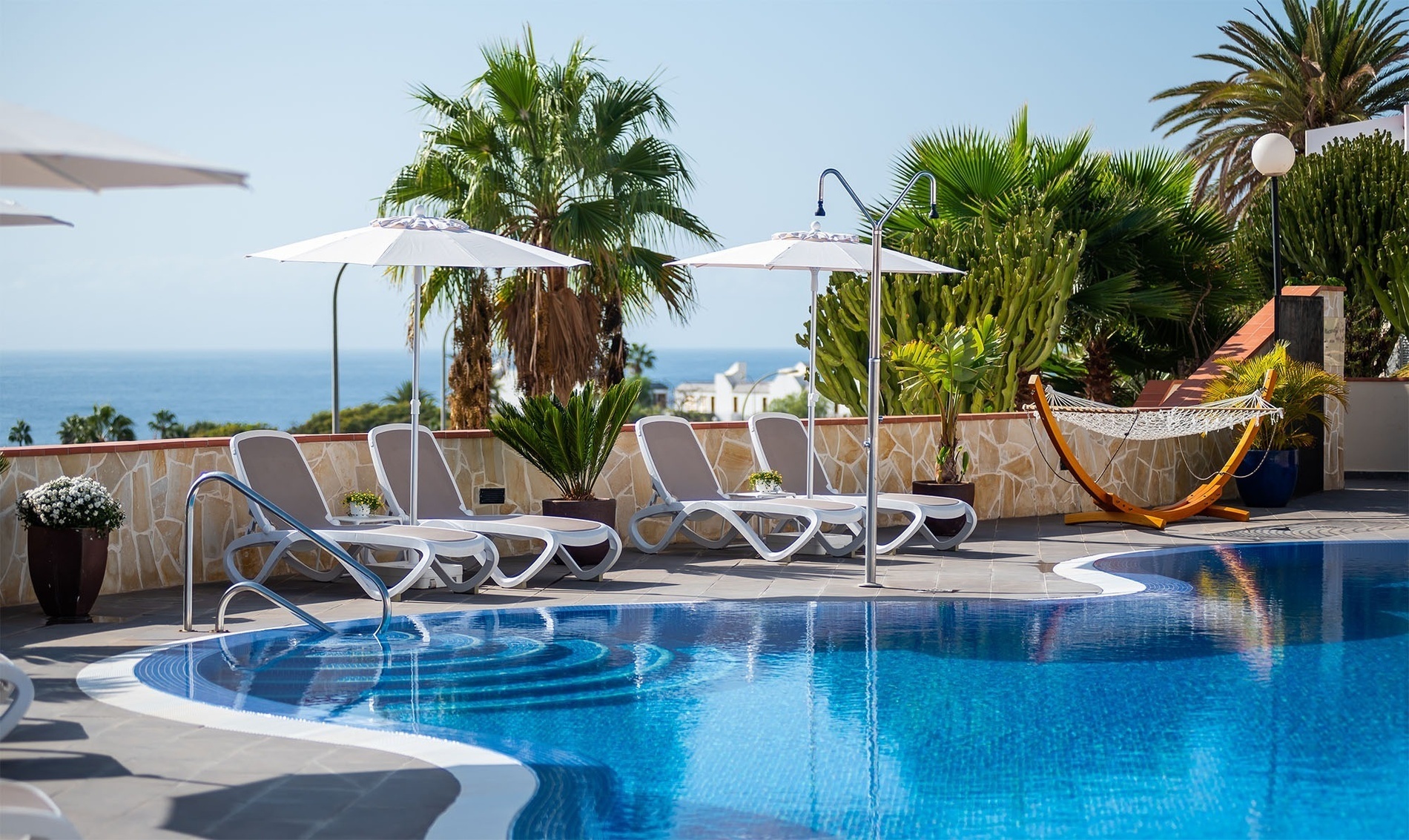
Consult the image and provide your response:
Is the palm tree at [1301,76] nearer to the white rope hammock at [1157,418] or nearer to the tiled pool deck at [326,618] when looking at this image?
the white rope hammock at [1157,418]

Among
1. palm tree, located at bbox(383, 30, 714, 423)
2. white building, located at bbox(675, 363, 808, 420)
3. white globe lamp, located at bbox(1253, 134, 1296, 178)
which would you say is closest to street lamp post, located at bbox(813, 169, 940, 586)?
white globe lamp, located at bbox(1253, 134, 1296, 178)

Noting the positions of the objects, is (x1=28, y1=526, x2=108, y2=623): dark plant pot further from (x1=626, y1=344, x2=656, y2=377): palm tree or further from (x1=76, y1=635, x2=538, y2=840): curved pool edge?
(x1=626, y1=344, x2=656, y2=377): palm tree

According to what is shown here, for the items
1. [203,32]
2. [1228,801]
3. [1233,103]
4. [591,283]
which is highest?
[203,32]

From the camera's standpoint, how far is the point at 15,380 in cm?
17850

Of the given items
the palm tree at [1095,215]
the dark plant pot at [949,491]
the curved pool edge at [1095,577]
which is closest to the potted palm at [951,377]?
the dark plant pot at [949,491]

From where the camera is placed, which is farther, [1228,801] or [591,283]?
[591,283]

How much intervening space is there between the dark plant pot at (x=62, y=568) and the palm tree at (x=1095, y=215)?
46.5 feet

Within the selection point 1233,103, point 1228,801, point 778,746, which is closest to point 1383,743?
point 1228,801

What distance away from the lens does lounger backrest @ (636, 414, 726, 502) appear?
11.8 m

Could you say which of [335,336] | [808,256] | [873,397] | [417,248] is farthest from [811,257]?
[335,336]

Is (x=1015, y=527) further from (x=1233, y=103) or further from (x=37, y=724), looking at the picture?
(x=1233, y=103)

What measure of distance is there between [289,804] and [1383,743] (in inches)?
183

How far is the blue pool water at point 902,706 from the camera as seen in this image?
5234 mm

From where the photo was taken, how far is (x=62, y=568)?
8.51 meters
